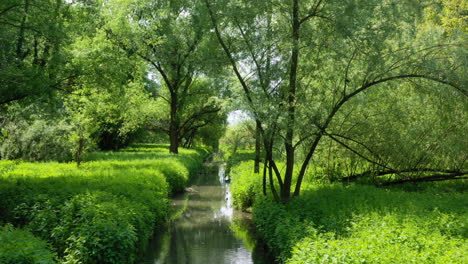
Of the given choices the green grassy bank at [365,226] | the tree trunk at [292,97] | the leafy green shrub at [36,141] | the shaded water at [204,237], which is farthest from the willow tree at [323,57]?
the leafy green shrub at [36,141]

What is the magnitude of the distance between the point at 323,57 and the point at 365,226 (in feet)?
20.5

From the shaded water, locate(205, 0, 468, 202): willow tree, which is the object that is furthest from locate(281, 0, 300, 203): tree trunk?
the shaded water

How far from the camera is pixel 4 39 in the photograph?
40.7ft

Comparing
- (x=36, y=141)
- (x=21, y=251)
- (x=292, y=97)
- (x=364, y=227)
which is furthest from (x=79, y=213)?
(x=36, y=141)

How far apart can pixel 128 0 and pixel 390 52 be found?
834 inches

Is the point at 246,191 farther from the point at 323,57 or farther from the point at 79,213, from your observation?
the point at 79,213

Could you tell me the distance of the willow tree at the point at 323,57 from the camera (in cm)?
1121

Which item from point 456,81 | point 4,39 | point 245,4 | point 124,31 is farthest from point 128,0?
point 456,81

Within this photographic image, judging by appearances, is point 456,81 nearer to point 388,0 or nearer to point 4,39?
point 388,0

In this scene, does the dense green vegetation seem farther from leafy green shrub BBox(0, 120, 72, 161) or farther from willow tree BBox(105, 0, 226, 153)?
willow tree BBox(105, 0, 226, 153)

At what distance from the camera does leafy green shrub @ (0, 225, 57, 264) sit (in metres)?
5.66

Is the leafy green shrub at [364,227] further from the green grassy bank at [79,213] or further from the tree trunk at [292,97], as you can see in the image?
the green grassy bank at [79,213]

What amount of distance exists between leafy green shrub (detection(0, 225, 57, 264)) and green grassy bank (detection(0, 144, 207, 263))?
15 mm

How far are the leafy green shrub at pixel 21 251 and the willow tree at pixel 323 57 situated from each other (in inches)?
272
